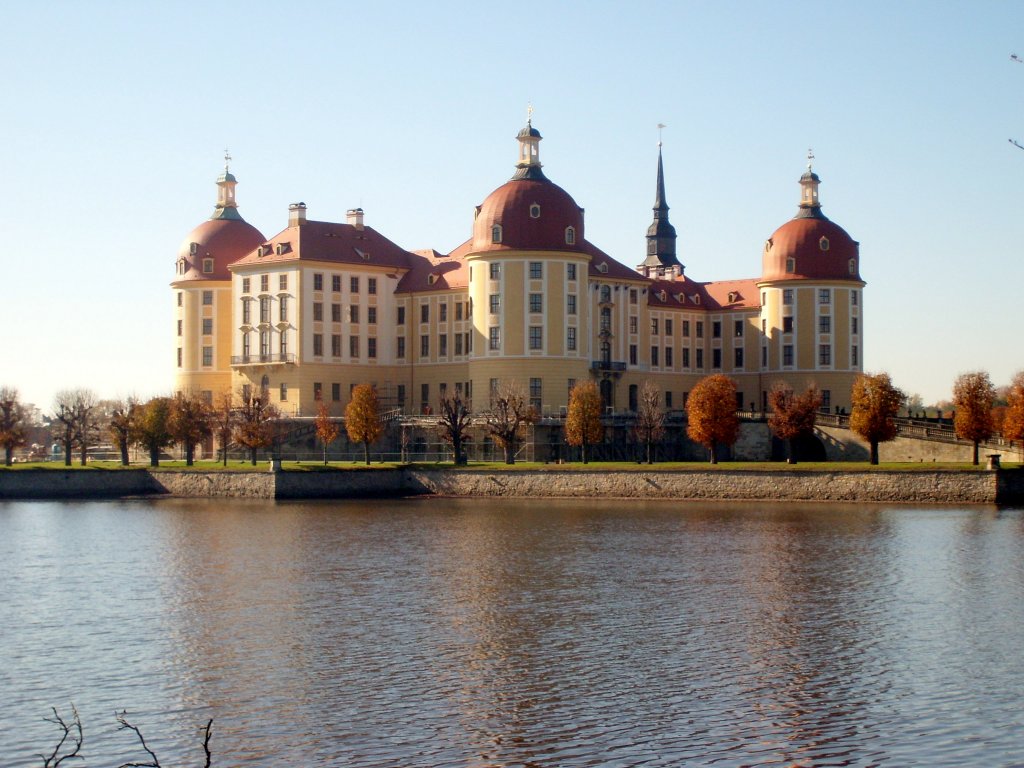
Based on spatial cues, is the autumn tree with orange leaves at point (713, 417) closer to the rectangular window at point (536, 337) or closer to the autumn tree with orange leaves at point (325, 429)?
the rectangular window at point (536, 337)

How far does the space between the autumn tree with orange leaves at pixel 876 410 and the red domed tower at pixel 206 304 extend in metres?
47.3

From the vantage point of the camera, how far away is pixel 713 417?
8875 cm

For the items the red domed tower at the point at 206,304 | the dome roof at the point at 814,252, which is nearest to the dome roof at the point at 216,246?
the red domed tower at the point at 206,304

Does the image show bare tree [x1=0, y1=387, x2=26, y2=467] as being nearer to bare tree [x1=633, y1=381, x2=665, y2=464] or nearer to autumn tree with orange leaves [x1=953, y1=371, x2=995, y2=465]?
Answer: bare tree [x1=633, y1=381, x2=665, y2=464]

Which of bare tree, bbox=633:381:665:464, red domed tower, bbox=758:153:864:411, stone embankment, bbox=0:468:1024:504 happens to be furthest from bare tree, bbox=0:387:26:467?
red domed tower, bbox=758:153:864:411

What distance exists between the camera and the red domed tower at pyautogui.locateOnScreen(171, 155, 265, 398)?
112m

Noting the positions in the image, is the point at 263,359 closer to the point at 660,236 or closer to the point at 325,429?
the point at 325,429

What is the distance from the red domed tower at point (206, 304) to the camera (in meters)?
112

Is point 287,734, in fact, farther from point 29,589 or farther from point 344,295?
point 344,295

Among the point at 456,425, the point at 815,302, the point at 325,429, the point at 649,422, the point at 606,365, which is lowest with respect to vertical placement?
the point at 325,429

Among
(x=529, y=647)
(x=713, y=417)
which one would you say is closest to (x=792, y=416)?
(x=713, y=417)

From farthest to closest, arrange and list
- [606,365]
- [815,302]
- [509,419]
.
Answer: [815,302] → [606,365] → [509,419]

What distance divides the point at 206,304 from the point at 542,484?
40521 millimetres

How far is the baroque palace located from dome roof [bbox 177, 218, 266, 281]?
0.48 feet
